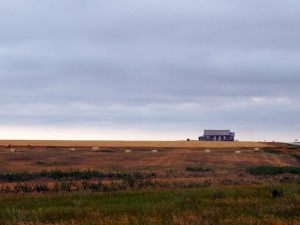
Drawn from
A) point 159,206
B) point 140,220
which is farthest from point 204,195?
point 140,220

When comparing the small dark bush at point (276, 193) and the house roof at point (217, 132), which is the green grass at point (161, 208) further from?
the house roof at point (217, 132)

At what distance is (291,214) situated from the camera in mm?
11367

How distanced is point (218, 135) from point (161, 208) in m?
137

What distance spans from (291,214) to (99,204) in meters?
6.79

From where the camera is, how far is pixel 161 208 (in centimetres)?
1255

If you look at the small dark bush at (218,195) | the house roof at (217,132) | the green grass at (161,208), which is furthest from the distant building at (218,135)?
the small dark bush at (218,195)

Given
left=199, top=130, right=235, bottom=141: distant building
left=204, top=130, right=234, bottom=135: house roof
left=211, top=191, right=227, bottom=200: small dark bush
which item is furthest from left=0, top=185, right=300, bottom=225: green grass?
left=204, top=130, right=234, bottom=135: house roof

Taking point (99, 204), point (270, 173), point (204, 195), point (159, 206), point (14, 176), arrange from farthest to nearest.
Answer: point (270, 173)
point (14, 176)
point (204, 195)
point (99, 204)
point (159, 206)

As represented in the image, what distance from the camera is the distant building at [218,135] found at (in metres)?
145

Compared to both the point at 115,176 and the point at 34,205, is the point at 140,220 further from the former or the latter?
the point at 115,176

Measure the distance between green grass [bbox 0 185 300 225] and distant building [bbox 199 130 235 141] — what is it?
427 feet

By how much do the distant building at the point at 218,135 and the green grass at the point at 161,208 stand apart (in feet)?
427

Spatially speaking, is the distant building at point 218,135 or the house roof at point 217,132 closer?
the distant building at point 218,135

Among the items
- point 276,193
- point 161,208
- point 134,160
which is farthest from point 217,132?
point 161,208
